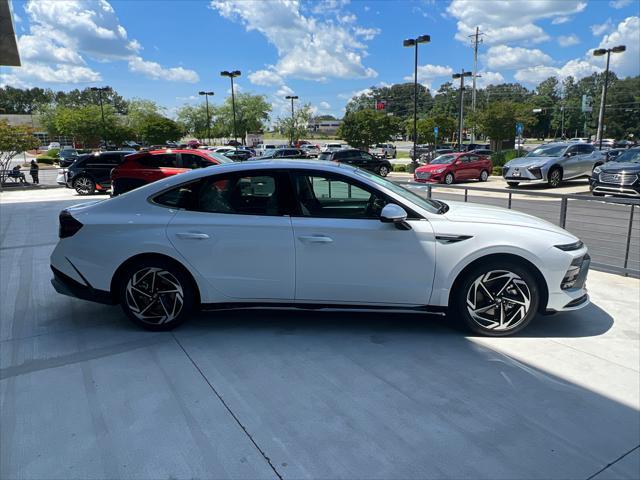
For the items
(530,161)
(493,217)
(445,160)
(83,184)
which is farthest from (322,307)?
(445,160)

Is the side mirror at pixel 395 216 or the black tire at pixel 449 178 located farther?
the black tire at pixel 449 178

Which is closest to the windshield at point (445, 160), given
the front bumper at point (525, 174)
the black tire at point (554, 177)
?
the front bumper at point (525, 174)

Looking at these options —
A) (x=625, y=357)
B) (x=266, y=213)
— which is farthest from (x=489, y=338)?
(x=266, y=213)

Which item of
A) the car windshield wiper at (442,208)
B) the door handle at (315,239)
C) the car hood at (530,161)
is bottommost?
the door handle at (315,239)

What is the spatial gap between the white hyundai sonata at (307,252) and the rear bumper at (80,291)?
0.5 inches

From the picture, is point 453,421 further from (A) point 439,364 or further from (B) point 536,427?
(A) point 439,364

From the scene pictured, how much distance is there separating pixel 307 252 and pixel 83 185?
55.2ft

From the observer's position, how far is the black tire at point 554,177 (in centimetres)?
1820

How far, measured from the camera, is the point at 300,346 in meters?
3.79

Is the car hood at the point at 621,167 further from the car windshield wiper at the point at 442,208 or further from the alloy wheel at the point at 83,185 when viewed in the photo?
the alloy wheel at the point at 83,185

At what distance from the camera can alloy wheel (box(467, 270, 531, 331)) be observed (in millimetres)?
3799

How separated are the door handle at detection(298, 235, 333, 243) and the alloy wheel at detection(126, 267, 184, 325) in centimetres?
119

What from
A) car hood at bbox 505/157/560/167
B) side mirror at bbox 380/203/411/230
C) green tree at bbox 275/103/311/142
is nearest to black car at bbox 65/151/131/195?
car hood at bbox 505/157/560/167

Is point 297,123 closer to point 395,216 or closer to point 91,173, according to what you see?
point 91,173
